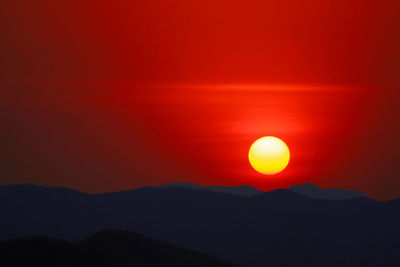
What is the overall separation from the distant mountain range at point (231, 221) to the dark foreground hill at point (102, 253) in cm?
6290

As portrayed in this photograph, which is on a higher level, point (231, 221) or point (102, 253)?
point (231, 221)

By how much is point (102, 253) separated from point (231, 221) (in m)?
109

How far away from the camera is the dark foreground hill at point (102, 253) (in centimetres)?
4031

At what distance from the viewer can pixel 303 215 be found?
156 meters

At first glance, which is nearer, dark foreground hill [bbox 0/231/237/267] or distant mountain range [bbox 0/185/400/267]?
dark foreground hill [bbox 0/231/237/267]

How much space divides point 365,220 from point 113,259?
127052 millimetres

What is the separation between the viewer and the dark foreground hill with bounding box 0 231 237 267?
40.3 metres

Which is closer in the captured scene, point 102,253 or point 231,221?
point 102,253

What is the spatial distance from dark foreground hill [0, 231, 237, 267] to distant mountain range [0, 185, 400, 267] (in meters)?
62.9

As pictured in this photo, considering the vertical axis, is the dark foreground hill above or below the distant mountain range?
below

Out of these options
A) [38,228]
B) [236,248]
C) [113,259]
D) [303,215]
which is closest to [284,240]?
[236,248]

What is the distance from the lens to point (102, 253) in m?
45.6

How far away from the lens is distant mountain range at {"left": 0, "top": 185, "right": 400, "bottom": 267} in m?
126

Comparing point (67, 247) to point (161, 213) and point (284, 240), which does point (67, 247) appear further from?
point (161, 213)
